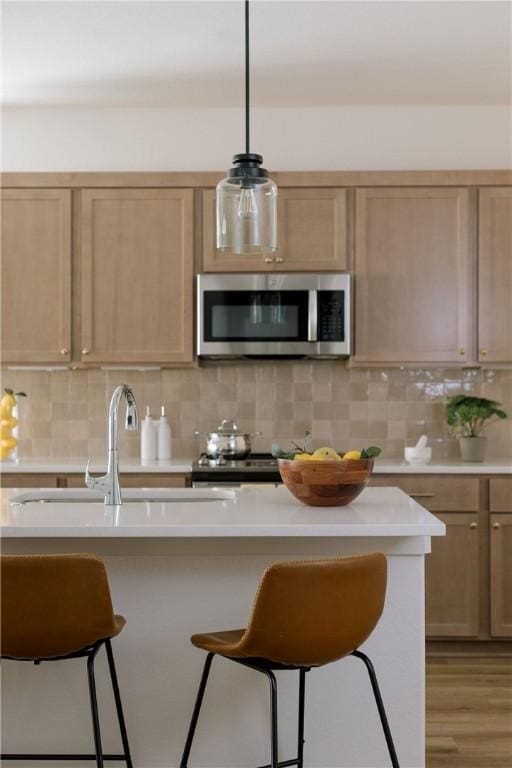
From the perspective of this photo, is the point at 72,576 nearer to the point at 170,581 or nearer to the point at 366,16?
the point at 170,581

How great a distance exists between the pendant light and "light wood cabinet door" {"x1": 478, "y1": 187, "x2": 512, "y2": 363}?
77.6 inches

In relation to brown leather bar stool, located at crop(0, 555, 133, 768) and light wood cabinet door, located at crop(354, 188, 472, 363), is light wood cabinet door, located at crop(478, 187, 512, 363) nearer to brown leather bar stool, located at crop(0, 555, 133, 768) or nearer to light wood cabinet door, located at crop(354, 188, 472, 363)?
light wood cabinet door, located at crop(354, 188, 472, 363)

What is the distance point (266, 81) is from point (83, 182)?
3.45 feet

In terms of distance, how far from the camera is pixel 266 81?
14.5 ft

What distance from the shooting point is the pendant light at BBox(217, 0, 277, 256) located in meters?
2.71

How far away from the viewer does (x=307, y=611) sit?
209cm

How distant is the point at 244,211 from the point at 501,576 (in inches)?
93.7

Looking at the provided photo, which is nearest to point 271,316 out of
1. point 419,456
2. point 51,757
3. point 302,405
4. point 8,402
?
point 302,405

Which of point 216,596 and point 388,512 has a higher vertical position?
point 388,512

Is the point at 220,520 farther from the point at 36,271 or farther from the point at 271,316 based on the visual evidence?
the point at 36,271

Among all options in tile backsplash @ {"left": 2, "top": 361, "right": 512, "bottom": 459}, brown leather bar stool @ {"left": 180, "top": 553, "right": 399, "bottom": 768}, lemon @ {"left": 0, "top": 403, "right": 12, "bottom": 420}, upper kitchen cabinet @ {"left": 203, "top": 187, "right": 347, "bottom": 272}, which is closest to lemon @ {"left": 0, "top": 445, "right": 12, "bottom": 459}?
lemon @ {"left": 0, "top": 403, "right": 12, "bottom": 420}

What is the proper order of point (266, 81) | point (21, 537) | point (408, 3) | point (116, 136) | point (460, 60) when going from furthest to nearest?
point (116, 136), point (266, 81), point (460, 60), point (408, 3), point (21, 537)

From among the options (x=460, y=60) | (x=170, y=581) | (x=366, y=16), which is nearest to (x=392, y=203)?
(x=460, y=60)

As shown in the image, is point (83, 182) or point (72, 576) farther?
point (83, 182)
